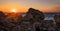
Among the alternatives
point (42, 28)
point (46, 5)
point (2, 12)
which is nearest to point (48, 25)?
point (42, 28)

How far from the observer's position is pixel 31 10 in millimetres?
6199

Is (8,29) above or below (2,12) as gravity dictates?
below

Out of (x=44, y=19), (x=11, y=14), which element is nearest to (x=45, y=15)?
(x=44, y=19)

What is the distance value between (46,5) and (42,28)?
2.22 feet

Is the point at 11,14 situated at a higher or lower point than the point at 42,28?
higher

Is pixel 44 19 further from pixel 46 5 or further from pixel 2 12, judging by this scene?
pixel 2 12

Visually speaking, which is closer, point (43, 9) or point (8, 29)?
point (8, 29)

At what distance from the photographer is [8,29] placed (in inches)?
238

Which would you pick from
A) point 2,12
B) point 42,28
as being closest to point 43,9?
point 42,28

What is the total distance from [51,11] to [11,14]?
3.17 feet

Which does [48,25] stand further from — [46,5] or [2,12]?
[2,12]

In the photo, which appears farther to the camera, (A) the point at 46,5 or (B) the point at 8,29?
(A) the point at 46,5

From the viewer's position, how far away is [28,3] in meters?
6.44

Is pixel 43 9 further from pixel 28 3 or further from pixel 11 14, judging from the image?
pixel 11 14
